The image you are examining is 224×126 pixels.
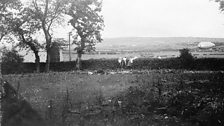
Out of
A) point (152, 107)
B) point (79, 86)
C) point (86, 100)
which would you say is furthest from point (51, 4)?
point (152, 107)

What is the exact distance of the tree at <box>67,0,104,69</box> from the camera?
46.9 metres

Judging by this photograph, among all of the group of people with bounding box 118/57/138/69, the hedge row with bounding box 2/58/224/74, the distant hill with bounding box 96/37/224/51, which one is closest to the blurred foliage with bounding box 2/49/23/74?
the hedge row with bounding box 2/58/224/74

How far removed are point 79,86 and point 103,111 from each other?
27.1 ft

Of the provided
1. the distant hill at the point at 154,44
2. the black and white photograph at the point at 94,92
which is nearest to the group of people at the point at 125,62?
the black and white photograph at the point at 94,92

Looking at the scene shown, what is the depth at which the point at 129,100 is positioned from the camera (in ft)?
48.9

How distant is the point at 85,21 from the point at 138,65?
10042 mm

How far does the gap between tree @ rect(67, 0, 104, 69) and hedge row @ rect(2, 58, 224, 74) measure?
237 centimetres

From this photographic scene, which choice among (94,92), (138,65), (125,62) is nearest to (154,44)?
(125,62)

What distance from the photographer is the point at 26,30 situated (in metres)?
46.8

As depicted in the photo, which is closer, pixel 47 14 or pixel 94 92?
pixel 94 92

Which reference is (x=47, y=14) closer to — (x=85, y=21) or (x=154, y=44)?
(x=85, y=21)

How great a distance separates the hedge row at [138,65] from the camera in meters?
40.5

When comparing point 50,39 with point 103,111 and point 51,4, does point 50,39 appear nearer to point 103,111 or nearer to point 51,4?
point 51,4

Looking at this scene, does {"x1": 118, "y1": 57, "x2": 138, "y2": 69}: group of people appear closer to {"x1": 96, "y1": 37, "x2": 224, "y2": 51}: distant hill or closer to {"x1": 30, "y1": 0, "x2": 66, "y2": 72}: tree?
{"x1": 30, "y1": 0, "x2": 66, "y2": 72}: tree
